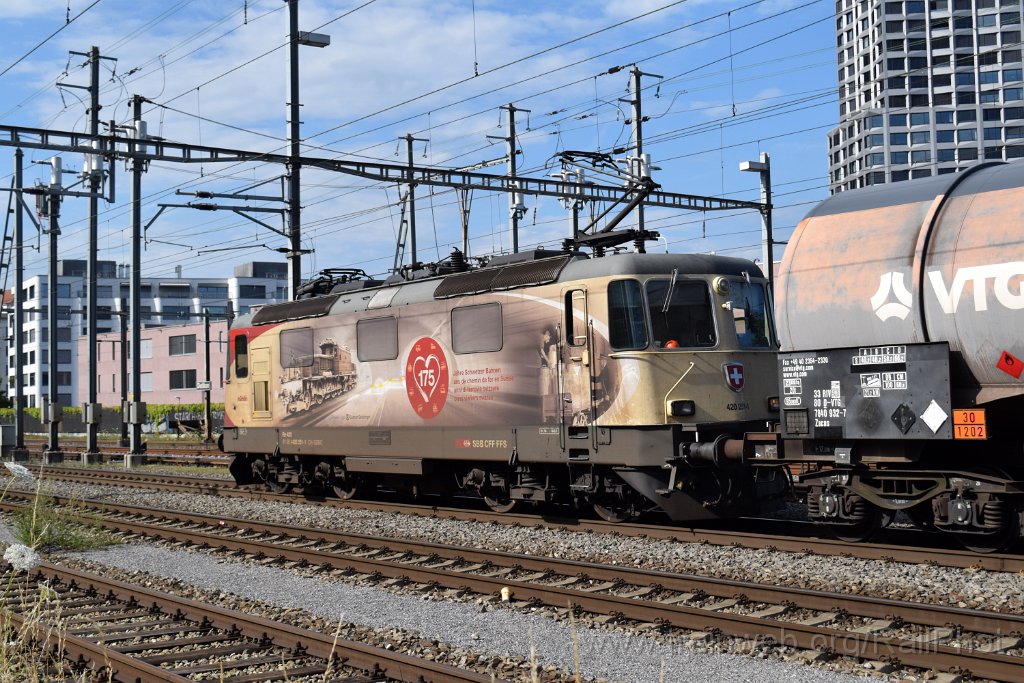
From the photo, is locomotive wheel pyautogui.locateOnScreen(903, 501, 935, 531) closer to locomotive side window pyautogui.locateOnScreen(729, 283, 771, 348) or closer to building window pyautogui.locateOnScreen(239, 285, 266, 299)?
locomotive side window pyautogui.locateOnScreen(729, 283, 771, 348)

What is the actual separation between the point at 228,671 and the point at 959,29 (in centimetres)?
12642

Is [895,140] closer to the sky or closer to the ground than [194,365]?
closer to the sky

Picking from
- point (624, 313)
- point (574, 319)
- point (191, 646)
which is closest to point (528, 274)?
point (574, 319)

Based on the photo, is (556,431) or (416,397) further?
(416,397)

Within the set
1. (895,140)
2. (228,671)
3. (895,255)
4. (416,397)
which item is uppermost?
(895,140)

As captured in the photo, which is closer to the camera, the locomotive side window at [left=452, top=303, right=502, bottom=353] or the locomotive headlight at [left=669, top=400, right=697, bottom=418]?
the locomotive headlight at [left=669, top=400, right=697, bottom=418]

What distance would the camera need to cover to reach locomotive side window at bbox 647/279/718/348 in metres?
13.5

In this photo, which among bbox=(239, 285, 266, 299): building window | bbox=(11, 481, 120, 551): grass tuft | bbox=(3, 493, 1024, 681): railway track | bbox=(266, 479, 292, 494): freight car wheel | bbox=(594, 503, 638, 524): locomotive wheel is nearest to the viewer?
bbox=(3, 493, 1024, 681): railway track

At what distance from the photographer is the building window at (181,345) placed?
84500 millimetres

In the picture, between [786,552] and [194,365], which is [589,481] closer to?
[786,552]

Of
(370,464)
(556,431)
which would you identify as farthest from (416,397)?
(556,431)

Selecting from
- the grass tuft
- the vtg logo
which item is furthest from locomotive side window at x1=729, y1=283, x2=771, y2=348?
the grass tuft

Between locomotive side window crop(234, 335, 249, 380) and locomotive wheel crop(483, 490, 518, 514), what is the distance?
7.08 meters

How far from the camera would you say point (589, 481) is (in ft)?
45.9
